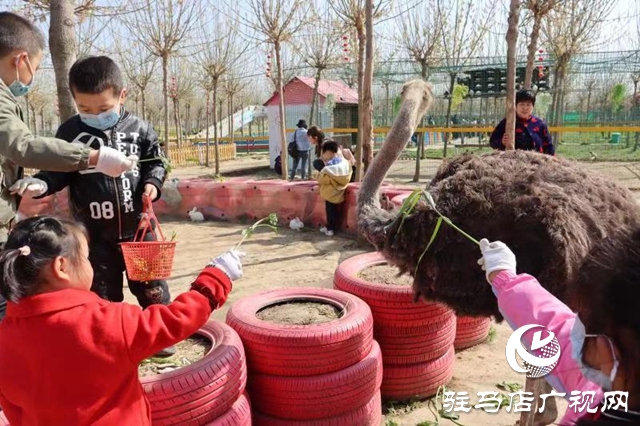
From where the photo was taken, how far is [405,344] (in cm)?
297

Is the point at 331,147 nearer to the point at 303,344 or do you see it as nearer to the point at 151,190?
the point at 151,190

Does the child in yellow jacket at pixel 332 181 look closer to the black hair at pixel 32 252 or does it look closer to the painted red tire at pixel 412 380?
the painted red tire at pixel 412 380

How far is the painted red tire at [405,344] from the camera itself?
117 inches

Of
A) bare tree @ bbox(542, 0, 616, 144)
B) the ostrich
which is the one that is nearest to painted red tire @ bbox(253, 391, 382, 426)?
the ostrich

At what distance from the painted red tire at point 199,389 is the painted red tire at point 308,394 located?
0.22m

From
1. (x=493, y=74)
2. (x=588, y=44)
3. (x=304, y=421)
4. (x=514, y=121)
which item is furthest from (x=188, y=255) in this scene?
(x=588, y=44)

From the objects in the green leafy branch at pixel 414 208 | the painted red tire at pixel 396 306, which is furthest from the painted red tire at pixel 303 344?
the green leafy branch at pixel 414 208

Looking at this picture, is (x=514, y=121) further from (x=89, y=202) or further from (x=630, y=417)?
(x=630, y=417)

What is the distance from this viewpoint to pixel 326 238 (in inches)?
278

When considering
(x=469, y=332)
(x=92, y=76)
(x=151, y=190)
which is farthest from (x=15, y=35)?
(x=469, y=332)

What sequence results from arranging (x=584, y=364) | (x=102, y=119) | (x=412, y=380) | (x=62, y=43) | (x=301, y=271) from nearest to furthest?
(x=584, y=364), (x=102, y=119), (x=412, y=380), (x=62, y=43), (x=301, y=271)

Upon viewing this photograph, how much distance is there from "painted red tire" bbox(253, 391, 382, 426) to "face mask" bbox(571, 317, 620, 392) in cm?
139

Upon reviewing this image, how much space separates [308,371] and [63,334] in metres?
1.19

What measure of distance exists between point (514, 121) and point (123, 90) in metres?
3.40
